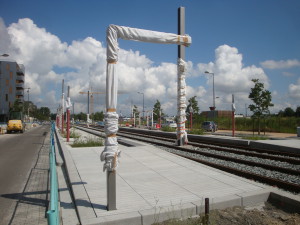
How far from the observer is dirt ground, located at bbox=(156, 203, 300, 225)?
14.0 ft

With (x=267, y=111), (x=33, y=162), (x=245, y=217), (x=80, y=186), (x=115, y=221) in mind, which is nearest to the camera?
(x=115, y=221)

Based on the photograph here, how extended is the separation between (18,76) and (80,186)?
10330cm

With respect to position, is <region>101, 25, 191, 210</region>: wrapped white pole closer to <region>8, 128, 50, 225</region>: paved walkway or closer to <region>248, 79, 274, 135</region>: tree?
<region>8, 128, 50, 225</region>: paved walkway

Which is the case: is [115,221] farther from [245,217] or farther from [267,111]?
[267,111]

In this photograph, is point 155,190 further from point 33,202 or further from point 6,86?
point 6,86

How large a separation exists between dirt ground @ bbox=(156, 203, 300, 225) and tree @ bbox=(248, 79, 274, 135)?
24.9m

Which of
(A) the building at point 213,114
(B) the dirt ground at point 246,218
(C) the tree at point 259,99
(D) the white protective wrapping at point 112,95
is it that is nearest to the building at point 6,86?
(A) the building at point 213,114

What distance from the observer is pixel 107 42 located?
4.97m

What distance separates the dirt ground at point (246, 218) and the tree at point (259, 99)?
24.9m

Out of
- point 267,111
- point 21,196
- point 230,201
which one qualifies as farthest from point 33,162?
point 267,111

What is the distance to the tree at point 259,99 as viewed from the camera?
91.5 feet

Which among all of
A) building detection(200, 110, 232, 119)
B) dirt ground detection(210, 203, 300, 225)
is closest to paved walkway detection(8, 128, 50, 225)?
dirt ground detection(210, 203, 300, 225)

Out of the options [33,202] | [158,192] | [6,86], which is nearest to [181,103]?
[158,192]

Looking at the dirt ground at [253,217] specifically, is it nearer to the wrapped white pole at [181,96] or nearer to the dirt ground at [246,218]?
the dirt ground at [246,218]
